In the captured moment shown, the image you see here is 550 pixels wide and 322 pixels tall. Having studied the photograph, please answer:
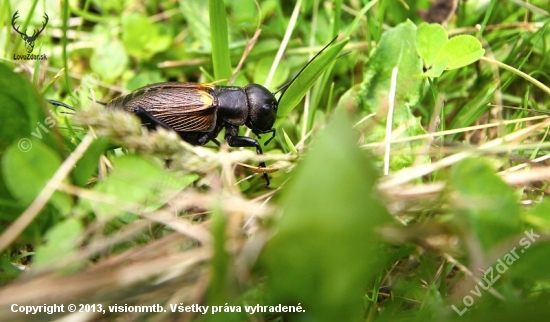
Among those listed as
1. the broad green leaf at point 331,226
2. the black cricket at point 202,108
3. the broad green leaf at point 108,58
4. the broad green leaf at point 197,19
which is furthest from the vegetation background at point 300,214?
the broad green leaf at point 197,19

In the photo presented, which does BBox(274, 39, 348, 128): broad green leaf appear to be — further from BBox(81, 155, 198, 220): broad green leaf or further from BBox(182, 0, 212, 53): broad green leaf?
BBox(81, 155, 198, 220): broad green leaf

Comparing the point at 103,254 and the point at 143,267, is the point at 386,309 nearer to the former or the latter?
the point at 143,267

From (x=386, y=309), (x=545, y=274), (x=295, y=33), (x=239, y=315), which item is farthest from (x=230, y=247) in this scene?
(x=295, y=33)

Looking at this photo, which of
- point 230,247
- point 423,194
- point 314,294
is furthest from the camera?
point 423,194

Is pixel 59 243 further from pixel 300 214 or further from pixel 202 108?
pixel 202 108

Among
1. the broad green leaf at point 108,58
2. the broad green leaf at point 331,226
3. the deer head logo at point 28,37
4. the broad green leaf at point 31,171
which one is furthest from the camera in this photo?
the broad green leaf at point 108,58

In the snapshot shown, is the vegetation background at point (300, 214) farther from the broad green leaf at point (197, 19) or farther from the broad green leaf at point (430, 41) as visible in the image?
the broad green leaf at point (197, 19)
